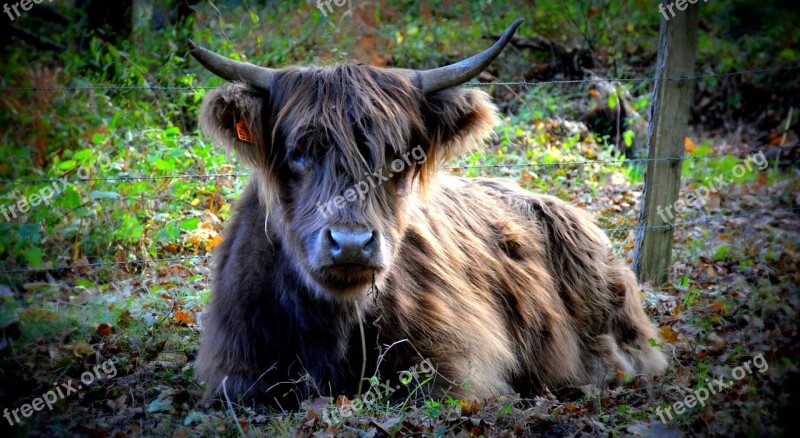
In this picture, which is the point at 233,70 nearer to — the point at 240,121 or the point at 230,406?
the point at 240,121

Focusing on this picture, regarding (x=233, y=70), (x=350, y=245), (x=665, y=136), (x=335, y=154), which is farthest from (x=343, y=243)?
(x=665, y=136)

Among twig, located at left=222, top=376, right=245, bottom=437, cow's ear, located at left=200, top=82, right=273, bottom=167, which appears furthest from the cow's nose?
twig, located at left=222, top=376, right=245, bottom=437

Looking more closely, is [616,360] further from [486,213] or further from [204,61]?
[204,61]

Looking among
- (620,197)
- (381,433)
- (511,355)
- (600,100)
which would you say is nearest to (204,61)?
(381,433)

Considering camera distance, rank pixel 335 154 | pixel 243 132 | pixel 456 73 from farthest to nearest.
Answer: pixel 456 73 < pixel 243 132 < pixel 335 154

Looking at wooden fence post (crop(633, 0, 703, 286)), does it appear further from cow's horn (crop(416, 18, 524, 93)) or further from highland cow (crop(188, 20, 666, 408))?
cow's horn (crop(416, 18, 524, 93))

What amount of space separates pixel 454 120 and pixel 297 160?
91cm

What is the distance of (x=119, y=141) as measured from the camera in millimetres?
6535

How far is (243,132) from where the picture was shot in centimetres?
347

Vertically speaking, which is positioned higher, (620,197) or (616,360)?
(620,197)

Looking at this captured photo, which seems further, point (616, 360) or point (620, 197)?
point (620, 197)

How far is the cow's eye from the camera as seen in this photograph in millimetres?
3426

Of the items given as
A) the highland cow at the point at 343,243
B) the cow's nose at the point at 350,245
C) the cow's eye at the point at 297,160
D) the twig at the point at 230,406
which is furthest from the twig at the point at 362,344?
the cow's eye at the point at 297,160

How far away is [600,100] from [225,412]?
7.33 meters
